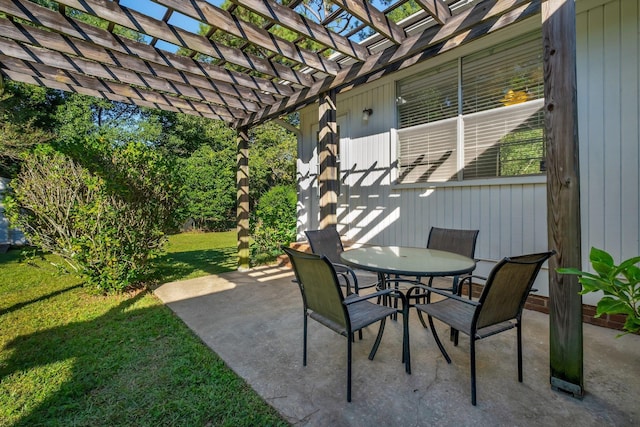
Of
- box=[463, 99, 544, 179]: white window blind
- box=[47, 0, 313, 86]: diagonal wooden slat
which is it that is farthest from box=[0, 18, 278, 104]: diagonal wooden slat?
box=[463, 99, 544, 179]: white window blind

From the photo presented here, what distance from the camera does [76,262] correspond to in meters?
3.92

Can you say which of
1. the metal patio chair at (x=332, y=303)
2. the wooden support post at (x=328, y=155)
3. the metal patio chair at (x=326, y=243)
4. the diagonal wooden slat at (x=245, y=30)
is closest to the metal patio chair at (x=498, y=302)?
the metal patio chair at (x=332, y=303)

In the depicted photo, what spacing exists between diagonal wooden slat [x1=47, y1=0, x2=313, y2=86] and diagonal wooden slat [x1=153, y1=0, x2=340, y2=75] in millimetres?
487

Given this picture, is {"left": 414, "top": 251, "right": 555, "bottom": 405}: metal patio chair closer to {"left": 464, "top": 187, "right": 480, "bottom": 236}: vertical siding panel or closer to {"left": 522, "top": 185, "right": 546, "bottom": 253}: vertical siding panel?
{"left": 522, "top": 185, "right": 546, "bottom": 253}: vertical siding panel

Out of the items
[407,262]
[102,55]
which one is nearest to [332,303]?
[407,262]

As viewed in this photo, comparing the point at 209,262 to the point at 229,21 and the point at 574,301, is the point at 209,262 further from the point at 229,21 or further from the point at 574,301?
the point at 574,301

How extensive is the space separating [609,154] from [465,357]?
2613mm

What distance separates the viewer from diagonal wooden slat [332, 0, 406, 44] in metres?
2.48

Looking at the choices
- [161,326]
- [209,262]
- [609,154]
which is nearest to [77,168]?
[161,326]

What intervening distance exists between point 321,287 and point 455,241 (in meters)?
2.06

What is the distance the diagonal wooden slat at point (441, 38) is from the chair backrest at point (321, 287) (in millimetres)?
2377

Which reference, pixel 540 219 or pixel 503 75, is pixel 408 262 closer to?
pixel 540 219

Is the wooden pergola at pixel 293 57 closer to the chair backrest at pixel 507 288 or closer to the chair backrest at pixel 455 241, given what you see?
the chair backrest at pixel 507 288

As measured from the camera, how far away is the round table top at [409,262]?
233cm
